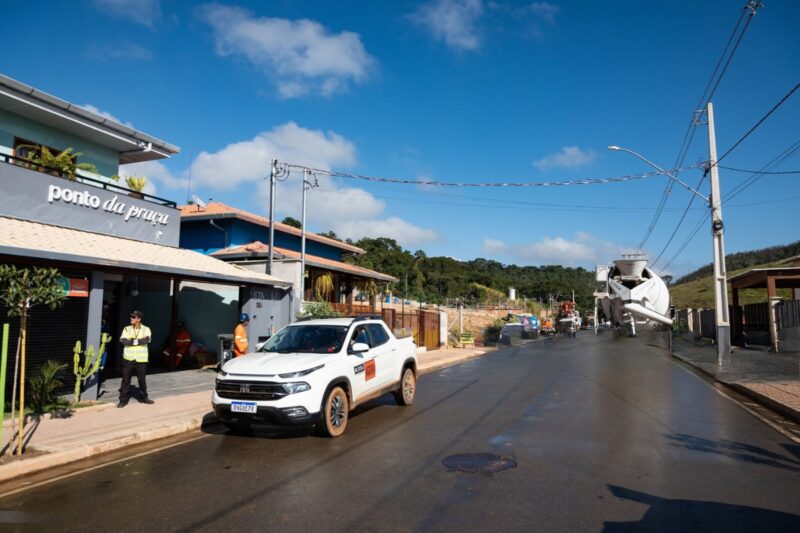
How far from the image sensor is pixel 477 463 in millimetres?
6461

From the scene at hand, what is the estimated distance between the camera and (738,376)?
1510 centimetres

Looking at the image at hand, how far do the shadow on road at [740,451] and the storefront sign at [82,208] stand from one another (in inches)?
527

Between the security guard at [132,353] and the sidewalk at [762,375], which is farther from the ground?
the security guard at [132,353]

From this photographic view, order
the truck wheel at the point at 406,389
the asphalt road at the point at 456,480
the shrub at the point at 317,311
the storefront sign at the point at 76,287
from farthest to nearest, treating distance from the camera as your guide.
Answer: the shrub at the point at 317,311
the truck wheel at the point at 406,389
the storefront sign at the point at 76,287
the asphalt road at the point at 456,480

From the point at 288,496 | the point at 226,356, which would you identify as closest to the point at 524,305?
the point at 226,356

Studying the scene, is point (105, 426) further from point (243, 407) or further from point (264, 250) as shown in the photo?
point (264, 250)

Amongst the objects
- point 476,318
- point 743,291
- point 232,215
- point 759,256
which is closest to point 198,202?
point 232,215

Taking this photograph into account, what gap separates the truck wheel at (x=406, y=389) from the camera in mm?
10672

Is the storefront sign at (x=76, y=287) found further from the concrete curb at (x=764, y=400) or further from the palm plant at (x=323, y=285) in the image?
the palm plant at (x=323, y=285)

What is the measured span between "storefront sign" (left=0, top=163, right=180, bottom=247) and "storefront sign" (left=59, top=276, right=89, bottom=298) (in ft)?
9.45

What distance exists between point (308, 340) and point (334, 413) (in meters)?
1.59

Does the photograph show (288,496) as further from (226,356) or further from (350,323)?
(226,356)

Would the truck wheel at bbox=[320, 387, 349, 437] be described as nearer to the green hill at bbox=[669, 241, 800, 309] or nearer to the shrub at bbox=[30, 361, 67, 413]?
the shrub at bbox=[30, 361, 67, 413]

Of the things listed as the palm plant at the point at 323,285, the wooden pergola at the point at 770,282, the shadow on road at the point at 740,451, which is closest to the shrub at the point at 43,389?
the shadow on road at the point at 740,451
